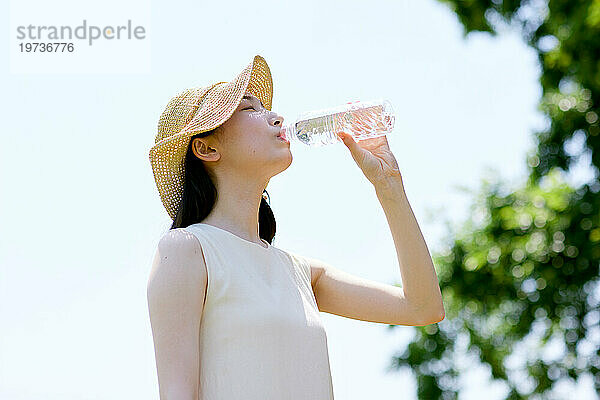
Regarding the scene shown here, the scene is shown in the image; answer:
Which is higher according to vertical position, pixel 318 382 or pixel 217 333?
pixel 217 333

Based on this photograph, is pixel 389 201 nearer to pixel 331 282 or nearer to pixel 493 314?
pixel 331 282

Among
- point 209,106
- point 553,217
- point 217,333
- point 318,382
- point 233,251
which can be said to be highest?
point 209,106

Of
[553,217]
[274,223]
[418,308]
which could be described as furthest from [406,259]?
[553,217]

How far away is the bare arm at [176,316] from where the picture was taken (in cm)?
205

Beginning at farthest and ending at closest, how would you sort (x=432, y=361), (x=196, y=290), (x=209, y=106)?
1. (x=432, y=361)
2. (x=209, y=106)
3. (x=196, y=290)

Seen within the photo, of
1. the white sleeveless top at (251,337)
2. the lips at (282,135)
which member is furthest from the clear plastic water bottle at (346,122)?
the white sleeveless top at (251,337)

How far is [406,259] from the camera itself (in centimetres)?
244

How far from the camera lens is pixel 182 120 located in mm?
2455

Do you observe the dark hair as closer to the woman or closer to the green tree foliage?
the woman

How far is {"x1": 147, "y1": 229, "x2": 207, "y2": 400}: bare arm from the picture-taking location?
2.05 m

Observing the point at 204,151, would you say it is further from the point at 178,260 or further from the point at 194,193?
the point at 178,260

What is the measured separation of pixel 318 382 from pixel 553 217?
6.89 meters

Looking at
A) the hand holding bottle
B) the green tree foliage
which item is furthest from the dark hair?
the green tree foliage

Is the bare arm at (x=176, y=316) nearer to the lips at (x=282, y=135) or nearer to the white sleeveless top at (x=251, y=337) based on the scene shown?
the white sleeveless top at (x=251, y=337)
